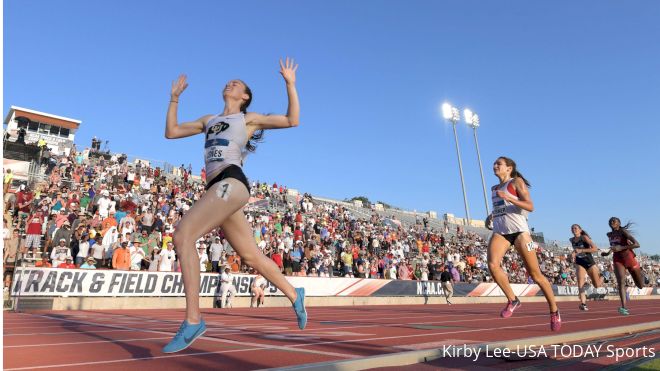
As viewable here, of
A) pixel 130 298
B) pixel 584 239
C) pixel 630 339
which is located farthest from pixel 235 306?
pixel 630 339

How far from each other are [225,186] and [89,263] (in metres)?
11.4

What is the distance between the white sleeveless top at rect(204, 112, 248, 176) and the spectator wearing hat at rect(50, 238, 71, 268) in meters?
10.8

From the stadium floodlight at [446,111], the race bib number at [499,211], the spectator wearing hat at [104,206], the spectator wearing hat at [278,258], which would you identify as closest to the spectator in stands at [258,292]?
the spectator wearing hat at [278,258]

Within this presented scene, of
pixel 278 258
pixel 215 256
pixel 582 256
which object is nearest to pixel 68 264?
pixel 215 256

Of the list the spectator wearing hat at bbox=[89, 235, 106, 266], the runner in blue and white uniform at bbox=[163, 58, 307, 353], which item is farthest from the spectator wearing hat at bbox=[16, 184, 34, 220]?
the runner in blue and white uniform at bbox=[163, 58, 307, 353]

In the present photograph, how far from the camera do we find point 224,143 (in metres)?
3.75

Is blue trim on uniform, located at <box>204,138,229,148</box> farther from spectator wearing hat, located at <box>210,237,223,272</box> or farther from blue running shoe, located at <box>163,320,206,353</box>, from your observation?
spectator wearing hat, located at <box>210,237,223,272</box>

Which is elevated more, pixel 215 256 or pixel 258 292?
pixel 215 256

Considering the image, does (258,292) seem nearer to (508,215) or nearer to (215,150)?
(508,215)

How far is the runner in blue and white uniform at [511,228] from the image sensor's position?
19.9ft

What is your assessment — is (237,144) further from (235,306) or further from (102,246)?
(235,306)

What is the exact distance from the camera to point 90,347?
4336mm

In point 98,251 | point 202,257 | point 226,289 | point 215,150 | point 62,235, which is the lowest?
point 226,289

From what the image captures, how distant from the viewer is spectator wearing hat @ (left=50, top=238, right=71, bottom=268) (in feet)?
41.1
